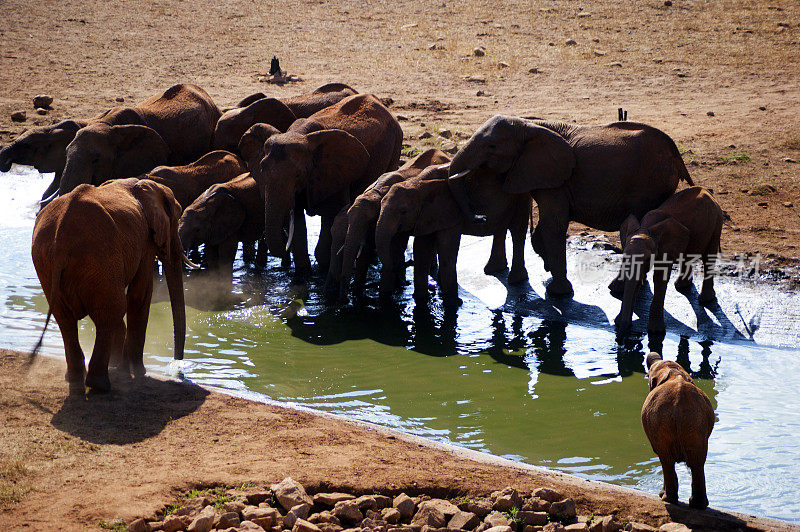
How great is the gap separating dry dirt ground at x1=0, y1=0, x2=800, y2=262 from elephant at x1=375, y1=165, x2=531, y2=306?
6.46 ft

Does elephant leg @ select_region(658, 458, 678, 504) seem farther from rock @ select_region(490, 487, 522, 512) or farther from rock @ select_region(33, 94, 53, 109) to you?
rock @ select_region(33, 94, 53, 109)

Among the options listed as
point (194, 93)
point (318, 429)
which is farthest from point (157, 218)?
point (194, 93)

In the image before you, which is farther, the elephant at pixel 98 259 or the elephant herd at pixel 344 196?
the elephant herd at pixel 344 196

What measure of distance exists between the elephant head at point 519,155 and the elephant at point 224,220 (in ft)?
8.04

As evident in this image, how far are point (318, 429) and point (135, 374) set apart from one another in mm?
1844

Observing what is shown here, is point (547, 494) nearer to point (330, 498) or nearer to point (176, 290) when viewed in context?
point (330, 498)

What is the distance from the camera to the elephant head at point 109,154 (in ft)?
40.0

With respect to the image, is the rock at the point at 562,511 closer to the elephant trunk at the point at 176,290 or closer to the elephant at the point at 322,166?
the elephant trunk at the point at 176,290

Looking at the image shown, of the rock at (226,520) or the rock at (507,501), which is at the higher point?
the rock at (226,520)

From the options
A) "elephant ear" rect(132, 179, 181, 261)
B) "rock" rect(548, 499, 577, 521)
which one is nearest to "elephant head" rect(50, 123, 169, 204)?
"elephant ear" rect(132, 179, 181, 261)

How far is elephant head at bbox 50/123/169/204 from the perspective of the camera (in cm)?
1219

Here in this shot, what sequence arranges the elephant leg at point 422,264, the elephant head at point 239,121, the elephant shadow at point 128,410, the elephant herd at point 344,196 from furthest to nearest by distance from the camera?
1. the elephant head at point 239,121
2. the elephant leg at point 422,264
3. the elephant herd at point 344,196
4. the elephant shadow at point 128,410

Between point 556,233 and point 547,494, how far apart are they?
535 cm

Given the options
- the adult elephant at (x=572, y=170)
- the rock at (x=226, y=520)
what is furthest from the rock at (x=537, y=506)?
the adult elephant at (x=572, y=170)
